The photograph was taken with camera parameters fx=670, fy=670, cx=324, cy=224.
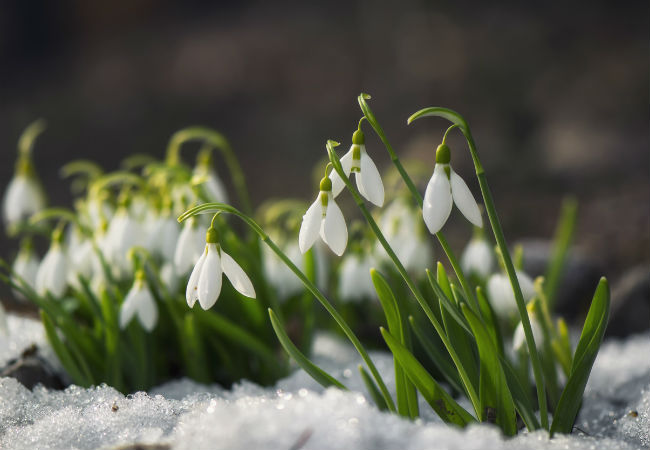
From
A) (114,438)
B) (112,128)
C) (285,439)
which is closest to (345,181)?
(285,439)

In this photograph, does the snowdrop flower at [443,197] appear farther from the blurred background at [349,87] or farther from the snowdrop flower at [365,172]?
the blurred background at [349,87]

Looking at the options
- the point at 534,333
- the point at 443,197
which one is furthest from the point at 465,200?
the point at 534,333

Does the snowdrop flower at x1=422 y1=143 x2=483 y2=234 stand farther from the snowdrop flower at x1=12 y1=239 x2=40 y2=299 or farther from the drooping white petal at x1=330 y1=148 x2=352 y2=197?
the snowdrop flower at x1=12 y1=239 x2=40 y2=299

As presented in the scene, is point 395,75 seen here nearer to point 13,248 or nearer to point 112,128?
point 112,128

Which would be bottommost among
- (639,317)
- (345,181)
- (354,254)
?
(639,317)

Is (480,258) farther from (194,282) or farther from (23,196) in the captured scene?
(23,196)

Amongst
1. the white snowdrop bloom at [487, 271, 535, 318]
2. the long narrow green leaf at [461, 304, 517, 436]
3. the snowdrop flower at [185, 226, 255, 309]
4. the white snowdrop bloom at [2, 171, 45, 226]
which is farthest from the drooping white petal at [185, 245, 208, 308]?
the white snowdrop bloom at [2, 171, 45, 226]
